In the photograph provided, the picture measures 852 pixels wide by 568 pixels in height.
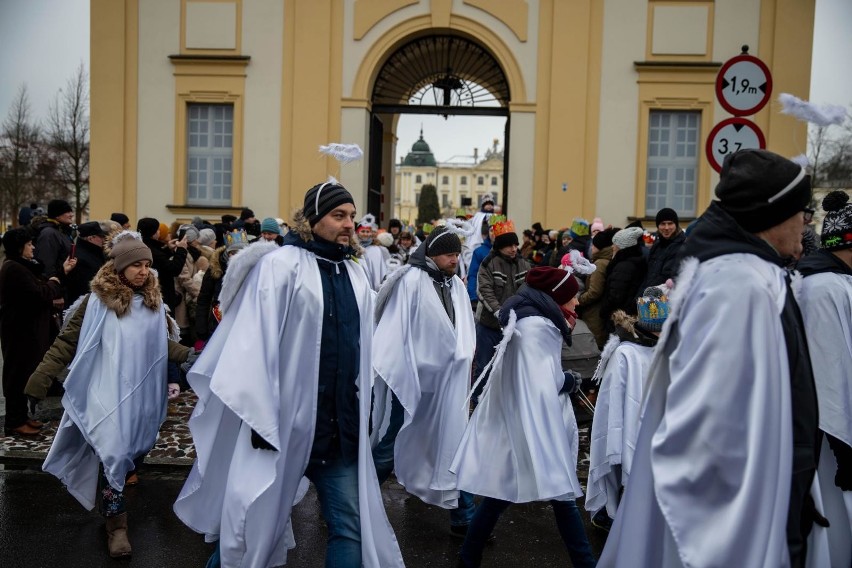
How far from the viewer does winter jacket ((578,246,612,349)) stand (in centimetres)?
943

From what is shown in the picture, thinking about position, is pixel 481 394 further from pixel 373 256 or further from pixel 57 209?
pixel 373 256

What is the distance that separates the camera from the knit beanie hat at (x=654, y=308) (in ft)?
17.0

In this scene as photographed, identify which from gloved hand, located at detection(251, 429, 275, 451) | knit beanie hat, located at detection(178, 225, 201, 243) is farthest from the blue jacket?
gloved hand, located at detection(251, 429, 275, 451)

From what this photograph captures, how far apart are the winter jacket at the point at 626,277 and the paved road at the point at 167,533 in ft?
9.40

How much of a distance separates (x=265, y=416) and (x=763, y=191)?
2265 mm

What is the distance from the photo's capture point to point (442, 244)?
6.64 meters

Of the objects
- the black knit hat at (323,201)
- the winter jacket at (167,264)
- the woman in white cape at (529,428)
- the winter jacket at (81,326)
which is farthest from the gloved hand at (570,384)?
the winter jacket at (167,264)

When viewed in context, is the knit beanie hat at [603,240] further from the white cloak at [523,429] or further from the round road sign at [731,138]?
the white cloak at [523,429]

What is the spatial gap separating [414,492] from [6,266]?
476 cm

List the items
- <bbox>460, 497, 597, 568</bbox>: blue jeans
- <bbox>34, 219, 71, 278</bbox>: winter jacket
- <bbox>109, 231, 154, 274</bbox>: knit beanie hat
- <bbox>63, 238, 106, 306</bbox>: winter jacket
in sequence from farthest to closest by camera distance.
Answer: <bbox>34, 219, 71, 278</bbox>: winter jacket < <bbox>63, 238, 106, 306</bbox>: winter jacket < <bbox>109, 231, 154, 274</bbox>: knit beanie hat < <bbox>460, 497, 597, 568</bbox>: blue jeans

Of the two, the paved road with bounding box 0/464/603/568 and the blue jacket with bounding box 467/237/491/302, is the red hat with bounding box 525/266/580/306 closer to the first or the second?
the paved road with bounding box 0/464/603/568

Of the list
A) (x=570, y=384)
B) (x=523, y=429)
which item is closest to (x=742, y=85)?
(x=570, y=384)

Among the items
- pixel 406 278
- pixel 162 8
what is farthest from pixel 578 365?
pixel 162 8

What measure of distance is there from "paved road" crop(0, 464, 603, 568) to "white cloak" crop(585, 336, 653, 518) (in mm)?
445
